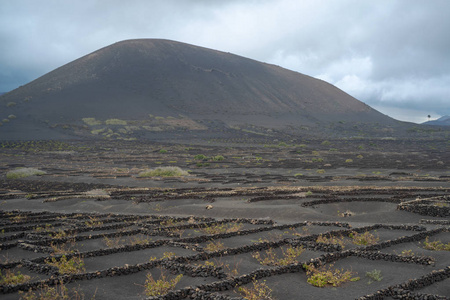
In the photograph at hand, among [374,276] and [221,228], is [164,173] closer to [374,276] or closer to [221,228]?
[221,228]

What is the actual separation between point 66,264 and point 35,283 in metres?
1.43

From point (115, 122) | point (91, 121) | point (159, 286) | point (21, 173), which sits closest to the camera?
point (159, 286)

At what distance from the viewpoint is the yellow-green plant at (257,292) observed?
30.0 ft

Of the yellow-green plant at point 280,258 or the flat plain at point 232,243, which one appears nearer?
the flat plain at point 232,243

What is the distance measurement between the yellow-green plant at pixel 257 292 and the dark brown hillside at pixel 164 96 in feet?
352

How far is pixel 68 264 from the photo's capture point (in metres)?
11.6

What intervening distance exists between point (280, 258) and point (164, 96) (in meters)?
143

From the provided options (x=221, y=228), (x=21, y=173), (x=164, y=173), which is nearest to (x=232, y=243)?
(x=221, y=228)

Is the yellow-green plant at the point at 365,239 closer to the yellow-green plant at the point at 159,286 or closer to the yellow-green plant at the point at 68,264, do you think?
the yellow-green plant at the point at 159,286

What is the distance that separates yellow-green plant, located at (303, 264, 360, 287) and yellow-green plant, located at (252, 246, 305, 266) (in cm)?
100

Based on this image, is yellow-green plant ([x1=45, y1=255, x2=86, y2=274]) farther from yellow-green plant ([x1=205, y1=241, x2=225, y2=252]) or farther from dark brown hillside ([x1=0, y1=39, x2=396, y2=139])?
dark brown hillside ([x1=0, y1=39, x2=396, y2=139])

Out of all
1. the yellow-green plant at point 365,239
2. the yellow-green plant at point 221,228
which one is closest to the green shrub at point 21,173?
the yellow-green plant at point 221,228

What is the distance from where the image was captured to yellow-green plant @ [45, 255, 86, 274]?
445 inches

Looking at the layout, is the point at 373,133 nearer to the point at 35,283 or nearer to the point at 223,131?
the point at 223,131
